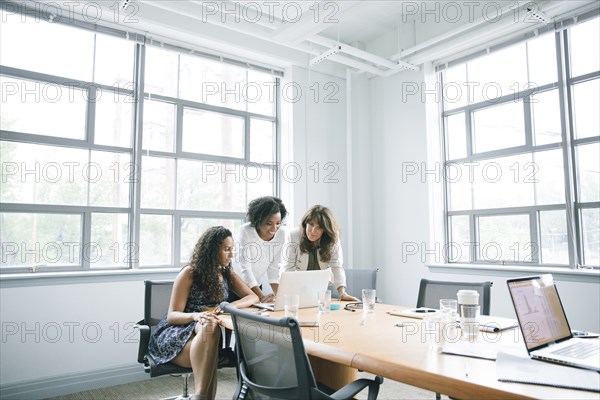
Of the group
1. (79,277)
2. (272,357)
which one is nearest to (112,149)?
(79,277)

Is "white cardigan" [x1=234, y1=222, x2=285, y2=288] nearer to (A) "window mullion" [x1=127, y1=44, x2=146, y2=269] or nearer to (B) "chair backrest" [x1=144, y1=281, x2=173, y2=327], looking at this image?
Answer: (B) "chair backrest" [x1=144, y1=281, x2=173, y2=327]

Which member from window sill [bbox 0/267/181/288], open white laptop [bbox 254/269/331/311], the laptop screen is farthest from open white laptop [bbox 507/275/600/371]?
window sill [bbox 0/267/181/288]

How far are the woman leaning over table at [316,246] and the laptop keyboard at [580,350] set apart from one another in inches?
57.5

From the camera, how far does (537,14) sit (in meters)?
3.14

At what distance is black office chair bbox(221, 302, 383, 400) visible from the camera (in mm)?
1314

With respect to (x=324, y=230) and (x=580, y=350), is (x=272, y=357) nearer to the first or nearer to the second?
(x=580, y=350)

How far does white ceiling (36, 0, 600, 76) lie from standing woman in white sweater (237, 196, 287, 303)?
151 cm

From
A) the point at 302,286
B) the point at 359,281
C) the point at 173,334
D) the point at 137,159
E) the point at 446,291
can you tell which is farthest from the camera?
the point at 137,159

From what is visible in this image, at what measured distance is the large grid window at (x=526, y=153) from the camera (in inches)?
130

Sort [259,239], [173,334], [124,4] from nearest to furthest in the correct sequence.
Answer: [173,334] → [259,239] → [124,4]

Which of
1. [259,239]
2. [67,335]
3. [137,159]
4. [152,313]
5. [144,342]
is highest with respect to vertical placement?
[137,159]

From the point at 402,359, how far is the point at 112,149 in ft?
9.75

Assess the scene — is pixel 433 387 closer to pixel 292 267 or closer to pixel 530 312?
pixel 530 312

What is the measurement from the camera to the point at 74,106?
3398 mm
